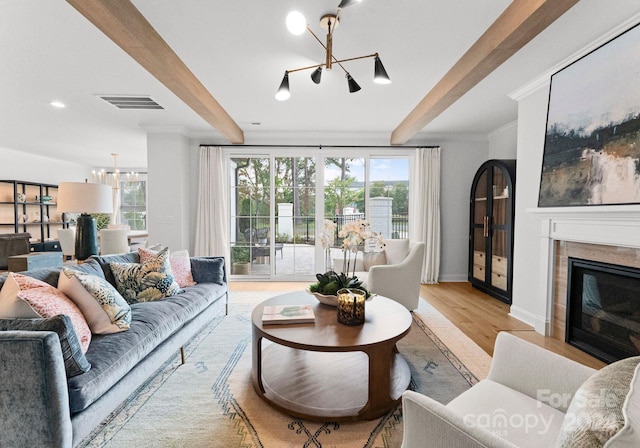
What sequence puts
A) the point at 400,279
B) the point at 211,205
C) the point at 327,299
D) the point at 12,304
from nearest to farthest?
the point at 12,304 < the point at 327,299 < the point at 400,279 < the point at 211,205

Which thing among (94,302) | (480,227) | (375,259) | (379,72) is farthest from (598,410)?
(480,227)

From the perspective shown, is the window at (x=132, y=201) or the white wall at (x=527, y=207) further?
the window at (x=132, y=201)

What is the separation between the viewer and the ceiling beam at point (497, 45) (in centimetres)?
180

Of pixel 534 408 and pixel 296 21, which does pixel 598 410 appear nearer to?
pixel 534 408

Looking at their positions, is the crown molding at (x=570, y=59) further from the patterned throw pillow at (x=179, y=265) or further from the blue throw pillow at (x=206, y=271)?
the patterned throw pillow at (x=179, y=265)

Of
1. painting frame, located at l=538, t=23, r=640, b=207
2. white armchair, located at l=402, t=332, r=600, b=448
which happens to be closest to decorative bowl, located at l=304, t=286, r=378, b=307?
white armchair, located at l=402, t=332, r=600, b=448

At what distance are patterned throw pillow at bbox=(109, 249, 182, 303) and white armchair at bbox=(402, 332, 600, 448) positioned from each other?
2.32 meters

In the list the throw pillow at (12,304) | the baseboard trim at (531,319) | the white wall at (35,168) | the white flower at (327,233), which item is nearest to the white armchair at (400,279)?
the baseboard trim at (531,319)

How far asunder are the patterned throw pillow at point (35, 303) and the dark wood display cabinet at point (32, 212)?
220 inches

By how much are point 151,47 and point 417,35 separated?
76.6 inches

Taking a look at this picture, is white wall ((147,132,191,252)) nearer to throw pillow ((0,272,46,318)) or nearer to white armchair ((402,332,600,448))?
throw pillow ((0,272,46,318))

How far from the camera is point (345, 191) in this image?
5195 mm

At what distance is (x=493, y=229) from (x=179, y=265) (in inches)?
158

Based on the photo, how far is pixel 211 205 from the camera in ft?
16.4
